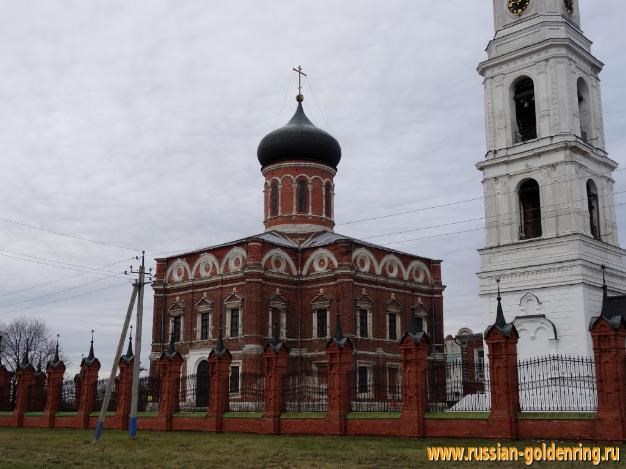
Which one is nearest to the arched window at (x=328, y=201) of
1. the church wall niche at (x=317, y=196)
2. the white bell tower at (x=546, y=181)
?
the church wall niche at (x=317, y=196)

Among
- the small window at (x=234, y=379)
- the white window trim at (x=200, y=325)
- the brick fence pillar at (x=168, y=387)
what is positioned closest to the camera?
the brick fence pillar at (x=168, y=387)

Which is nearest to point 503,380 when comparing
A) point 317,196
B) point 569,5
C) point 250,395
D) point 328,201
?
point 250,395

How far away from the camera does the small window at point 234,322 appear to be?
35844 millimetres

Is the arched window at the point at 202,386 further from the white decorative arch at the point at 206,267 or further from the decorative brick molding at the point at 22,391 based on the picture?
the decorative brick molding at the point at 22,391

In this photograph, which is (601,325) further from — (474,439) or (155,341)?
(155,341)

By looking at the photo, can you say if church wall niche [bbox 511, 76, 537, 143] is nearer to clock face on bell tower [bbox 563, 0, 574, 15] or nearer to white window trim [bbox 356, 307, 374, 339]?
clock face on bell tower [bbox 563, 0, 574, 15]

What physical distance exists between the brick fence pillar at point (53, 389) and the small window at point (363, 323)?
1399cm

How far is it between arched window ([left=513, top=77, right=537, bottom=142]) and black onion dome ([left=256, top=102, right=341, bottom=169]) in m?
14.5

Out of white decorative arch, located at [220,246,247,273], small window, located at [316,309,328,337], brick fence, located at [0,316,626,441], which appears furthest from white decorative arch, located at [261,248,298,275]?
brick fence, located at [0,316,626,441]

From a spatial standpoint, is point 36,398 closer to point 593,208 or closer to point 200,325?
point 200,325

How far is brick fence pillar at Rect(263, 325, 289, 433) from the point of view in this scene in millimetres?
22531

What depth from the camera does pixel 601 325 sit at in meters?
17.0

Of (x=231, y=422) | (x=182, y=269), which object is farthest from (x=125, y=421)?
(x=182, y=269)

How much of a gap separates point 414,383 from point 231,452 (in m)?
5.30
